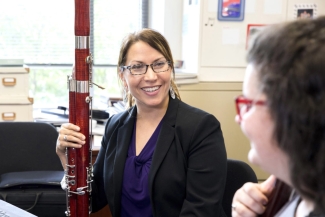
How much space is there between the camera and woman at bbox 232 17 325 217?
555mm

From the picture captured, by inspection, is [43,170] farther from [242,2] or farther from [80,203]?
[242,2]

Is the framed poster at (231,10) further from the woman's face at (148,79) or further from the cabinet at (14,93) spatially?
the woman's face at (148,79)

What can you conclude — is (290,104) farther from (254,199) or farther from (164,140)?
(164,140)

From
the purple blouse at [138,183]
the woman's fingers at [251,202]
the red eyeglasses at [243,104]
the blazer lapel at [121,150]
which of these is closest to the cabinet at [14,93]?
the blazer lapel at [121,150]

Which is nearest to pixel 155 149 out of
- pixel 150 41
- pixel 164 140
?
pixel 164 140

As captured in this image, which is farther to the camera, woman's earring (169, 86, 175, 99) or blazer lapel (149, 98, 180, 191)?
woman's earring (169, 86, 175, 99)

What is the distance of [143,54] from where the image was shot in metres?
1.58

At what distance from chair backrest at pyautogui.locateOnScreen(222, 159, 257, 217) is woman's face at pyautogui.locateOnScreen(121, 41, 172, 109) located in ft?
1.13

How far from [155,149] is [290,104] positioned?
3.26ft

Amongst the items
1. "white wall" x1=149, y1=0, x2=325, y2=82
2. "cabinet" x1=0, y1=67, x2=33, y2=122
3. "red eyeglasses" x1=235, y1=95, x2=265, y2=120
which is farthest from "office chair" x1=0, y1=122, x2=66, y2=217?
"red eyeglasses" x1=235, y1=95, x2=265, y2=120

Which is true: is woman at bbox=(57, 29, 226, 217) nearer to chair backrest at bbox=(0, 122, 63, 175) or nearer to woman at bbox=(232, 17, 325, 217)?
chair backrest at bbox=(0, 122, 63, 175)

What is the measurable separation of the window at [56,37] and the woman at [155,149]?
1534 millimetres

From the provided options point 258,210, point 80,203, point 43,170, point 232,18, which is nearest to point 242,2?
point 232,18

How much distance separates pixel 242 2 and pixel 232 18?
12 cm
